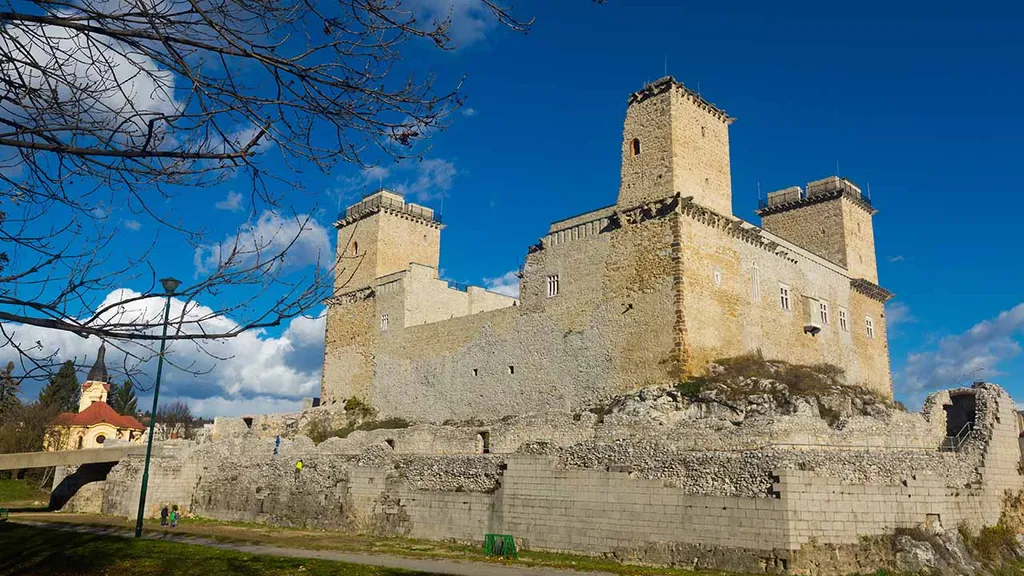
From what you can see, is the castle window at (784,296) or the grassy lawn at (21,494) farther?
the grassy lawn at (21,494)

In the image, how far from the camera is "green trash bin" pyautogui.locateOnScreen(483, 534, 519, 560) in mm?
17683

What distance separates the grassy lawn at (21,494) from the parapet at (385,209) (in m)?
21.5

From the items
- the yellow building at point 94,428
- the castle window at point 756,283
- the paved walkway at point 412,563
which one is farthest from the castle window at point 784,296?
the yellow building at point 94,428

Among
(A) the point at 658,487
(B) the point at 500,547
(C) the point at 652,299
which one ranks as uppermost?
(C) the point at 652,299

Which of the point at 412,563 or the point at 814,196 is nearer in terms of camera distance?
the point at 412,563

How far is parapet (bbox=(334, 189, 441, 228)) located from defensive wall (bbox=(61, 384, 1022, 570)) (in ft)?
58.1

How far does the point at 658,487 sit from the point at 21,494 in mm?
40298

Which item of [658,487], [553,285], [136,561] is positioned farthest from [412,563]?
[553,285]

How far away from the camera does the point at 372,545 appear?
19266mm

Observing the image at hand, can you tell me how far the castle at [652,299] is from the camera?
2619 centimetres

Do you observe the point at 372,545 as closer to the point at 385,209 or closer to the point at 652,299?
the point at 652,299

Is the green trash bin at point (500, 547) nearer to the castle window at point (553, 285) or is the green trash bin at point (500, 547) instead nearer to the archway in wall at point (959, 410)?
the castle window at point (553, 285)

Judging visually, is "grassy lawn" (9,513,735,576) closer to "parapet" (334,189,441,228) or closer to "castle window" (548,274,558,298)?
"castle window" (548,274,558,298)

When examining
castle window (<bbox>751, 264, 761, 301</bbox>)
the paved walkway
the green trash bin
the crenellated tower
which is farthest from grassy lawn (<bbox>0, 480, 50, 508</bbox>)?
castle window (<bbox>751, 264, 761, 301</bbox>)
